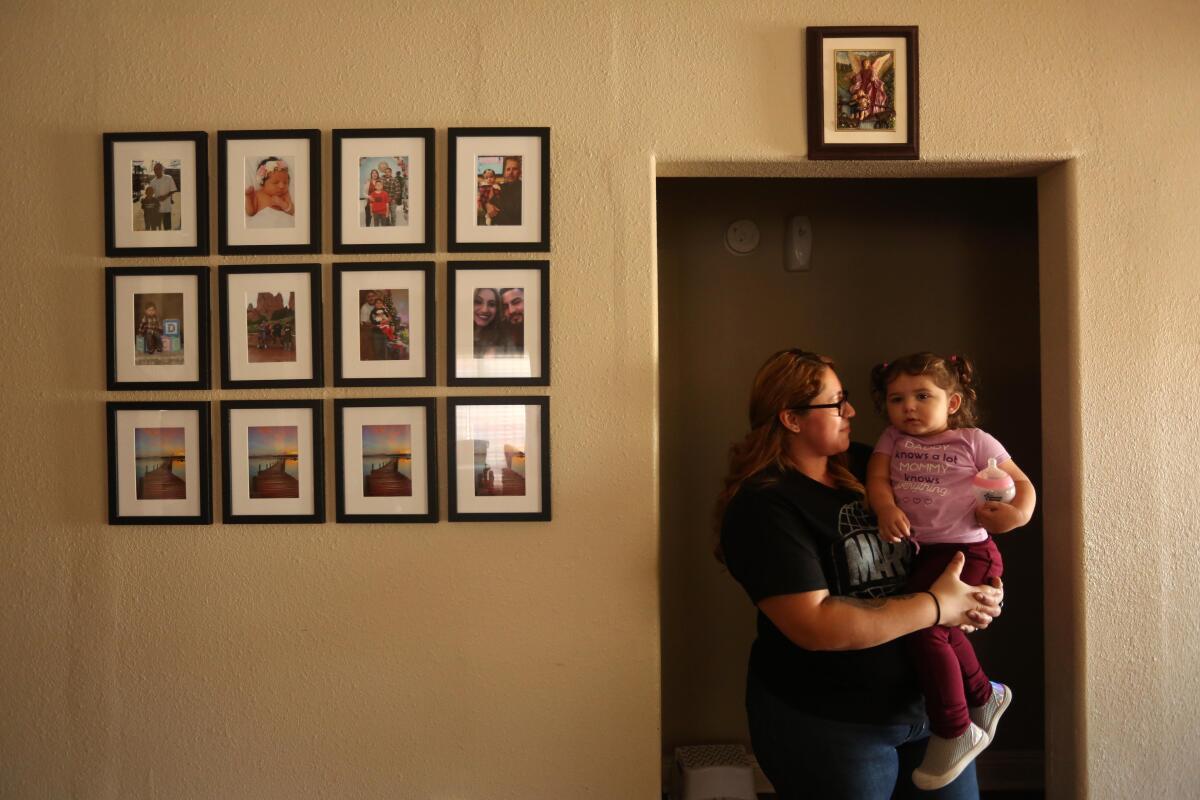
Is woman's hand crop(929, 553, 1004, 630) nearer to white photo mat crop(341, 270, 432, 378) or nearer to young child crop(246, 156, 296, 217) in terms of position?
white photo mat crop(341, 270, 432, 378)

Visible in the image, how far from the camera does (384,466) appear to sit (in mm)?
2172

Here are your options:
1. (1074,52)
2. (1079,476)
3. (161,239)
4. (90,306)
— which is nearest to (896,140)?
(1074,52)

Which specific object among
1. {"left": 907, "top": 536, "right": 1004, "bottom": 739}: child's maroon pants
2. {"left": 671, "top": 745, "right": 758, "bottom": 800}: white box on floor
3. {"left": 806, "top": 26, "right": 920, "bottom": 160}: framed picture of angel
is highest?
{"left": 806, "top": 26, "right": 920, "bottom": 160}: framed picture of angel

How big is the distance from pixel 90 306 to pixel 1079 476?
281 cm

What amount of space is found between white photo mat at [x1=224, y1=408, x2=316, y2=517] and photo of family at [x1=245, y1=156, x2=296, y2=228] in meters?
0.53

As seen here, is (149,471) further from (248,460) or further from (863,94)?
(863,94)

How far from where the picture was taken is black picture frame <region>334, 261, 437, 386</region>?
2.17 metres

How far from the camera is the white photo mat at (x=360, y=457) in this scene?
2170 millimetres

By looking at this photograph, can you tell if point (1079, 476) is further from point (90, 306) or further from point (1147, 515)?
point (90, 306)

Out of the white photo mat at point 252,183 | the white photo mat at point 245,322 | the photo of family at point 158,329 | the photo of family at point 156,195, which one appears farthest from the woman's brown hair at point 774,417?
the photo of family at point 156,195

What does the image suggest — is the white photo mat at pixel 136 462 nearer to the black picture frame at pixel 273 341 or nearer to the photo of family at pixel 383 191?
the black picture frame at pixel 273 341

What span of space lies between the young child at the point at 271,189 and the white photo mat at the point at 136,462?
612 mm

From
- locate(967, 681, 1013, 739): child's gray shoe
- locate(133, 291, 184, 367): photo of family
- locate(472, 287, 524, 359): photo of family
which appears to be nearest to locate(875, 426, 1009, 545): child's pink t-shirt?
locate(967, 681, 1013, 739): child's gray shoe

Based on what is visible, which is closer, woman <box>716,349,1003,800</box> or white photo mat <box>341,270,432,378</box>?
woman <box>716,349,1003,800</box>
